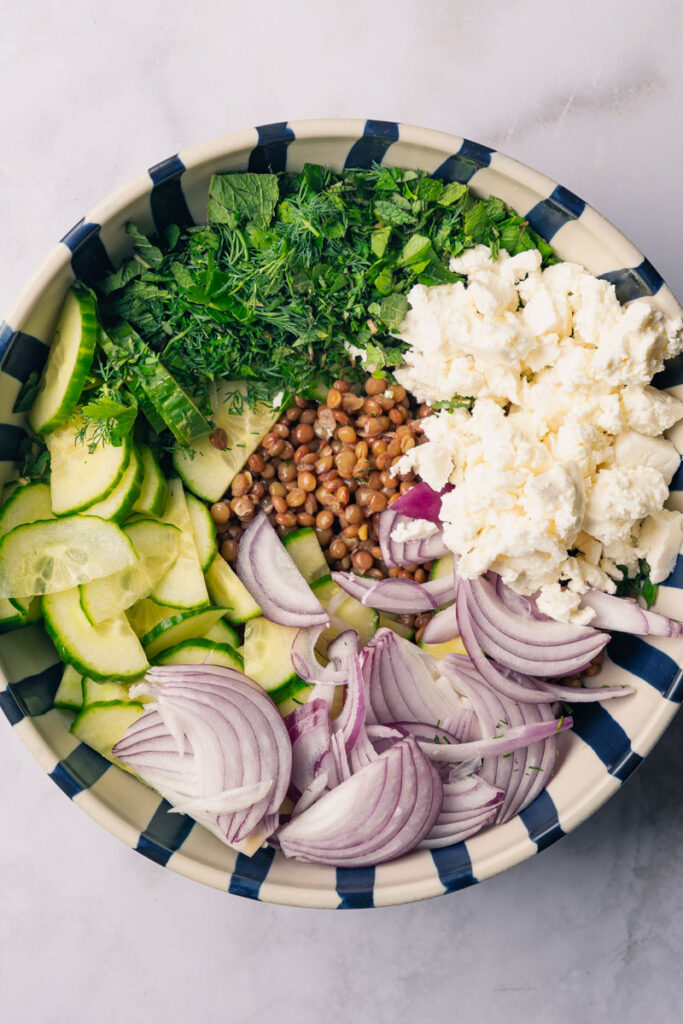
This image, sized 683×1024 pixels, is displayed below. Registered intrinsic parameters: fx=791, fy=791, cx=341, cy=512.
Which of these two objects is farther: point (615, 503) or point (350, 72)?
point (350, 72)

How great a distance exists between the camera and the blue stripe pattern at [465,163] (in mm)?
2107

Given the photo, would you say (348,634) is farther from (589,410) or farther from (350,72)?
(350,72)

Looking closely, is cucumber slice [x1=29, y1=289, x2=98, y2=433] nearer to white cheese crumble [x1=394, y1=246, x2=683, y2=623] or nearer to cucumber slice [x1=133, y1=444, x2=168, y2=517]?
cucumber slice [x1=133, y1=444, x2=168, y2=517]

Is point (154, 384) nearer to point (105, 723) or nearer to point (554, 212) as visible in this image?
point (105, 723)

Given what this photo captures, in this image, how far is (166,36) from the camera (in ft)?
8.61

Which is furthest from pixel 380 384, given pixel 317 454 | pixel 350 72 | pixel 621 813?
pixel 621 813

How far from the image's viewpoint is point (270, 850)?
85.9 inches

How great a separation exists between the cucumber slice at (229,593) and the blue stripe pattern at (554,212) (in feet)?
4.38

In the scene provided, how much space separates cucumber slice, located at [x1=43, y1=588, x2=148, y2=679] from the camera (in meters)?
2.19

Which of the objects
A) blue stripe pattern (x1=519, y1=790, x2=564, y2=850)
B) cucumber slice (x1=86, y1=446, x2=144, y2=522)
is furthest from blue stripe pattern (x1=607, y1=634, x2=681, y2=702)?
cucumber slice (x1=86, y1=446, x2=144, y2=522)

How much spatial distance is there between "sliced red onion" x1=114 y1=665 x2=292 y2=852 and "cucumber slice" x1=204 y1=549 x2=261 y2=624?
218mm

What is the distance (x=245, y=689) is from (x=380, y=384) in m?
0.98

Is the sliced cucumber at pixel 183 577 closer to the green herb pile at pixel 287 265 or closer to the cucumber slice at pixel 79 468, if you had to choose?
the cucumber slice at pixel 79 468

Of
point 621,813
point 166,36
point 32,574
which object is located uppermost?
point 166,36
